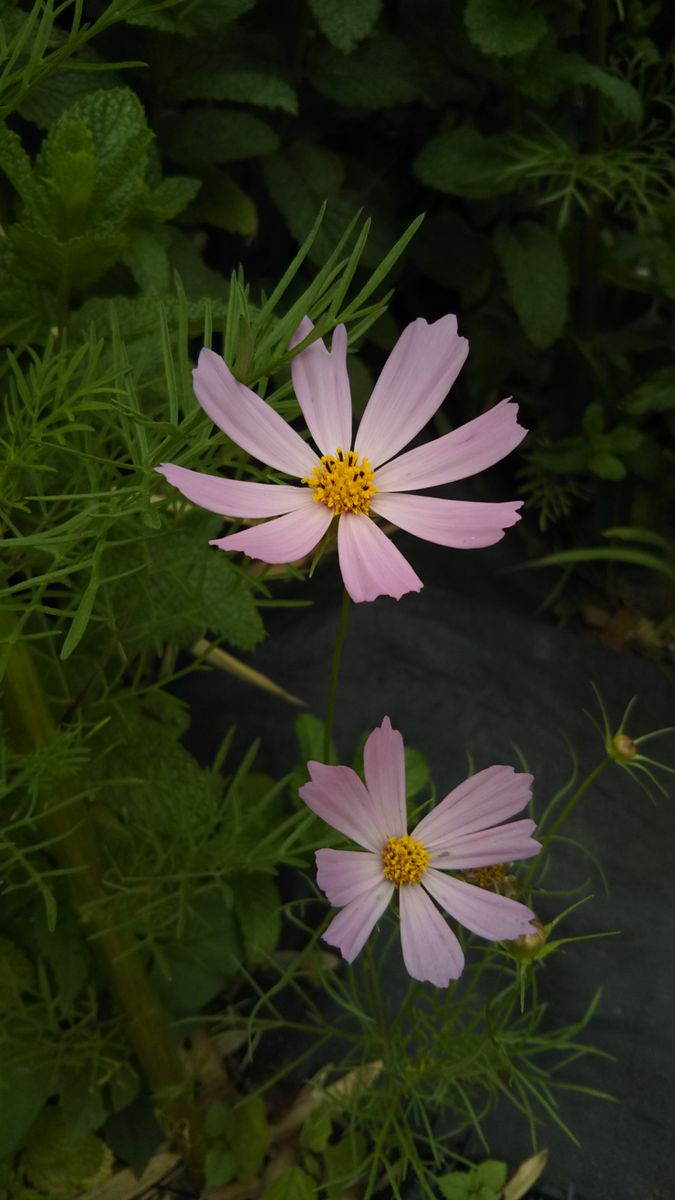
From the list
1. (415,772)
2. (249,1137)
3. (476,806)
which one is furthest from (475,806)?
(249,1137)

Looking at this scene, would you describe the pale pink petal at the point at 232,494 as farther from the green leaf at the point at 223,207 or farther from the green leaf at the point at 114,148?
the green leaf at the point at 223,207

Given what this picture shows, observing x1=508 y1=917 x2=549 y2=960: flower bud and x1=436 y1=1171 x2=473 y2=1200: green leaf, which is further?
x1=436 y1=1171 x2=473 y2=1200: green leaf

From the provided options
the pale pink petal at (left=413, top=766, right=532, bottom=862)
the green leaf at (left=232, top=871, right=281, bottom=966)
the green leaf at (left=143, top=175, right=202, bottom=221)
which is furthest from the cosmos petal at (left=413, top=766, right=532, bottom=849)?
the green leaf at (left=143, top=175, right=202, bottom=221)

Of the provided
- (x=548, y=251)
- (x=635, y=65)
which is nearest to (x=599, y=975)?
(x=548, y=251)

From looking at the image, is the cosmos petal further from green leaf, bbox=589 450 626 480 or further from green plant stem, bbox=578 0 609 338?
green plant stem, bbox=578 0 609 338

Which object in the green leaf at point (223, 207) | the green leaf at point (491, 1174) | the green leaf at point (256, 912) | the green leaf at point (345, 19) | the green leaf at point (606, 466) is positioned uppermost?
the green leaf at point (345, 19)

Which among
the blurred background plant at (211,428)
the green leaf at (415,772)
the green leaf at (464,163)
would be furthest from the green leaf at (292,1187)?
the green leaf at (464,163)

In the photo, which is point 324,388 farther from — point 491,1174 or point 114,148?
point 491,1174
